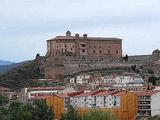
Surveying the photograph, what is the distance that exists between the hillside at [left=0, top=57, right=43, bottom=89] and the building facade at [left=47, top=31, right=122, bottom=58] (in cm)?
342

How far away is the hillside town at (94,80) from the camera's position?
147 feet

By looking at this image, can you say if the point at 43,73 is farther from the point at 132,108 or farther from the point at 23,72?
the point at 132,108

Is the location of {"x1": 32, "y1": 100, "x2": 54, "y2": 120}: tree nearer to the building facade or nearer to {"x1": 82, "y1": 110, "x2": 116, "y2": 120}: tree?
{"x1": 82, "y1": 110, "x2": 116, "y2": 120}: tree

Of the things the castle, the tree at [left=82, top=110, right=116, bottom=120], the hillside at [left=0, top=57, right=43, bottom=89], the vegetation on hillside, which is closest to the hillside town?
the castle

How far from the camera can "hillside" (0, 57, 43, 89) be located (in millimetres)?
65000

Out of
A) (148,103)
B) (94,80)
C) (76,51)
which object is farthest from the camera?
(76,51)

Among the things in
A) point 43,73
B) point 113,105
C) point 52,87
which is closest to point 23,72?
point 43,73

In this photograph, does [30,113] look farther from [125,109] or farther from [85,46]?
[85,46]

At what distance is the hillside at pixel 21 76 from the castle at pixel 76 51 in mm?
1158

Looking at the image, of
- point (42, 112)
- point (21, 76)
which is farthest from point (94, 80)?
point (42, 112)

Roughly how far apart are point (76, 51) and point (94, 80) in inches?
397

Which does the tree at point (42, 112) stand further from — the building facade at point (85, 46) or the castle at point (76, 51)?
the building facade at point (85, 46)

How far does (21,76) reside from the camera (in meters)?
65.4

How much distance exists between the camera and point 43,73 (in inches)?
2625
